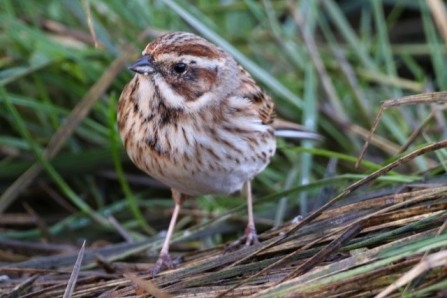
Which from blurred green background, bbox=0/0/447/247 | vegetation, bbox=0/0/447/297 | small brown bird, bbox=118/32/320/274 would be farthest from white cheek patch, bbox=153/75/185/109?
blurred green background, bbox=0/0/447/247

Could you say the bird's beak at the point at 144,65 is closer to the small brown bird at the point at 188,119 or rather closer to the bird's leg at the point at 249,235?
the small brown bird at the point at 188,119

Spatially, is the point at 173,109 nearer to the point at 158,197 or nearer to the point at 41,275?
the point at 41,275

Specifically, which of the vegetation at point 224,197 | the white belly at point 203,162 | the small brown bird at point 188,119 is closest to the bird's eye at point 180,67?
the small brown bird at point 188,119

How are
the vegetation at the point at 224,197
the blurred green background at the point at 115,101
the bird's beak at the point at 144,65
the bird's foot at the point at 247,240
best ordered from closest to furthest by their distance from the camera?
the vegetation at the point at 224,197 < the bird's beak at the point at 144,65 < the bird's foot at the point at 247,240 < the blurred green background at the point at 115,101

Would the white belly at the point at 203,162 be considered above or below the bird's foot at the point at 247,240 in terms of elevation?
above

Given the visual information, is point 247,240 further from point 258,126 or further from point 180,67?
point 180,67

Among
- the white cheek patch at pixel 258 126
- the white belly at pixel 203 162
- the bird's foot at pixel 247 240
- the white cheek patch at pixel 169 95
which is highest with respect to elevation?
the white cheek patch at pixel 169 95
